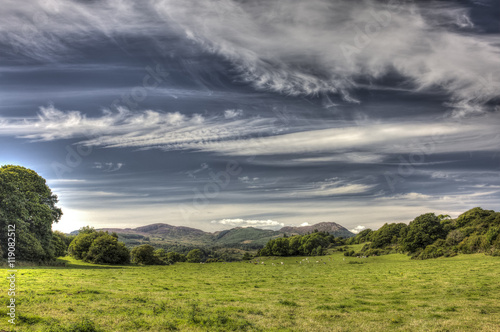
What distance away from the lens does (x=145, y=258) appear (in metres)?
80.7

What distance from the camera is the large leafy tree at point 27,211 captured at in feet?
135

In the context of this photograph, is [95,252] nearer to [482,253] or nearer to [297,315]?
[297,315]

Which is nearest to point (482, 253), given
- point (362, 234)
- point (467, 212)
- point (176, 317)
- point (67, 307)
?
point (467, 212)

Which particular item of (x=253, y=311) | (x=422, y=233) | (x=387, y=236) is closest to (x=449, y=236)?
(x=422, y=233)

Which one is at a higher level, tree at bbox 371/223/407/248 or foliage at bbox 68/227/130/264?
foliage at bbox 68/227/130/264

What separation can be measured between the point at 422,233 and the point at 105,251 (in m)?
82.2

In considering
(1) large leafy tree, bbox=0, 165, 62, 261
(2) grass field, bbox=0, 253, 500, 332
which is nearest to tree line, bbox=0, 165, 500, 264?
(1) large leafy tree, bbox=0, 165, 62, 261

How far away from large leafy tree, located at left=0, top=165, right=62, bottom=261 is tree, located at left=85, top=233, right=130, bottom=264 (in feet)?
51.1

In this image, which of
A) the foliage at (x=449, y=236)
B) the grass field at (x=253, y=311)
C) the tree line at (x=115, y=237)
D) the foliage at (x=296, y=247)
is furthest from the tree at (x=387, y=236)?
the grass field at (x=253, y=311)

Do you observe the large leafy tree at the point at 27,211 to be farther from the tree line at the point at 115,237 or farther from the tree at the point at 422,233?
the tree at the point at 422,233

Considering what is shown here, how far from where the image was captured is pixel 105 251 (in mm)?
65500

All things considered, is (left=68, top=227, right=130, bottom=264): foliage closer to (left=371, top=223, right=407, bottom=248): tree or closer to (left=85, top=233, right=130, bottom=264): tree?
(left=85, top=233, right=130, bottom=264): tree

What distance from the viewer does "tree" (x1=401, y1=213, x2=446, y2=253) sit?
272 feet

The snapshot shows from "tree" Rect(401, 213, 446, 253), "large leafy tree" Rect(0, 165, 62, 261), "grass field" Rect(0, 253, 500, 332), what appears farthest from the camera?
"tree" Rect(401, 213, 446, 253)
